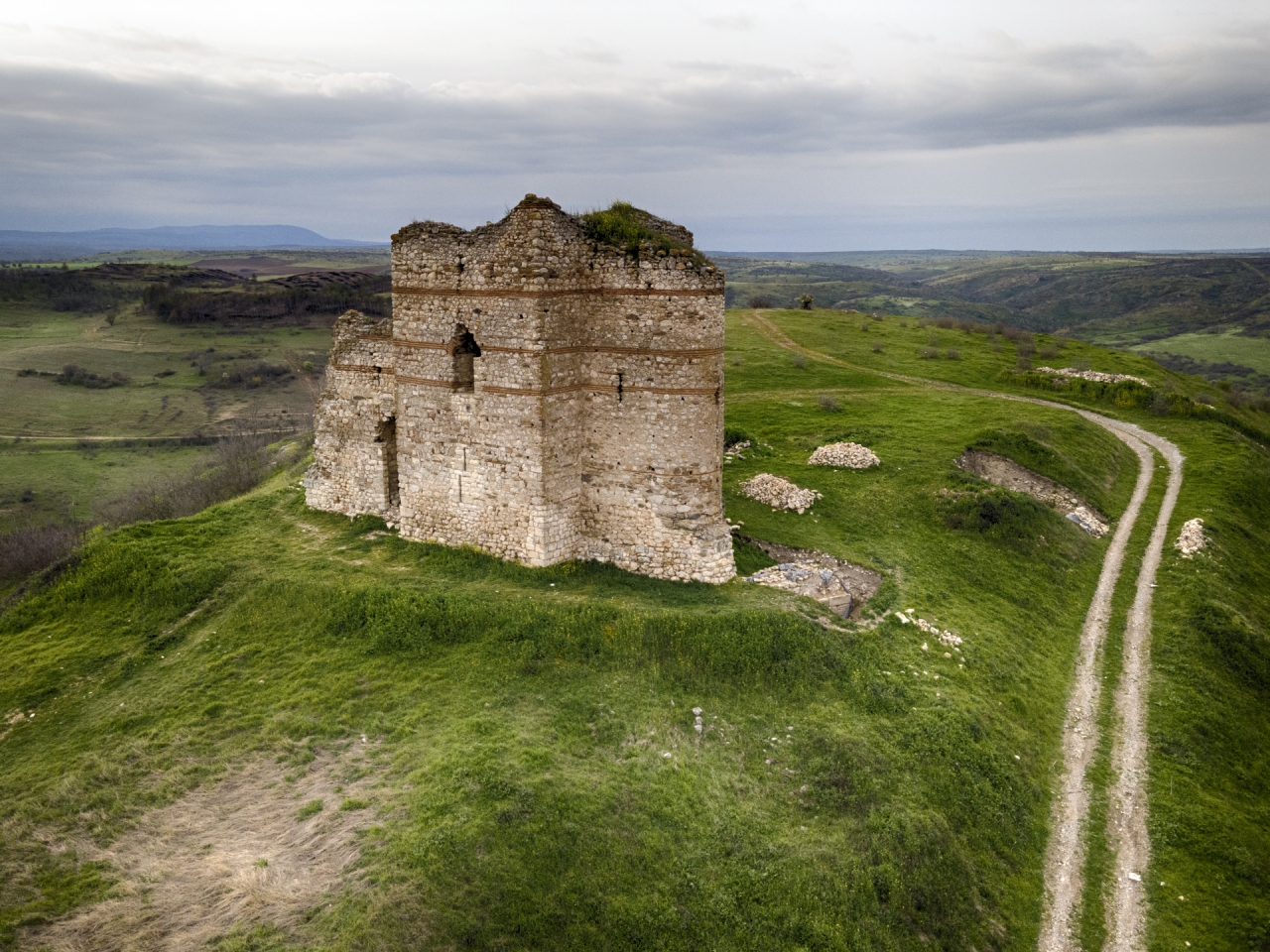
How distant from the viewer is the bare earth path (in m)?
11.9

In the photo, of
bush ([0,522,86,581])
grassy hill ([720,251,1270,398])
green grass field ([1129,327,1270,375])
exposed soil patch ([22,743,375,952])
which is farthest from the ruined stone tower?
green grass field ([1129,327,1270,375])

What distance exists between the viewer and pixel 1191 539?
24016 mm

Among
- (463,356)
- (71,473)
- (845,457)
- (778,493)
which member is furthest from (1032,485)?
(71,473)

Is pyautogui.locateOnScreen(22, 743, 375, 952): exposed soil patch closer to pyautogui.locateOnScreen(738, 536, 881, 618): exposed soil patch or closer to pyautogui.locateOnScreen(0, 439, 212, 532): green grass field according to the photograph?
pyautogui.locateOnScreen(738, 536, 881, 618): exposed soil patch

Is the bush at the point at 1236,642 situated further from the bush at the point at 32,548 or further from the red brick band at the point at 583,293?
the bush at the point at 32,548

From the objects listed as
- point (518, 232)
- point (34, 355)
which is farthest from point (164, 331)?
point (518, 232)

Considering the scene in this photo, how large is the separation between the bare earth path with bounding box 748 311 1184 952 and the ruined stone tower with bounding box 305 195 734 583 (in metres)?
7.58

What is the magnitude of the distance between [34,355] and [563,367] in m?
60.8

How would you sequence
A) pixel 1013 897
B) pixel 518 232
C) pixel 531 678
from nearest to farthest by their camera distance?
pixel 1013 897
pixel 531 678
pixel 518 232

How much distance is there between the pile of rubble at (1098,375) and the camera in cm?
4227

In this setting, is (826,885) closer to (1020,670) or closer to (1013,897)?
(1013,897)

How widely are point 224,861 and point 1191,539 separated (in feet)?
86.3

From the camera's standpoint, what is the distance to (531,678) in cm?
1414

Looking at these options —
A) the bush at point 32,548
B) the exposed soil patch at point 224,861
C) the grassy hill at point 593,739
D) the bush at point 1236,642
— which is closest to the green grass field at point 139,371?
the bush at point 32,548
